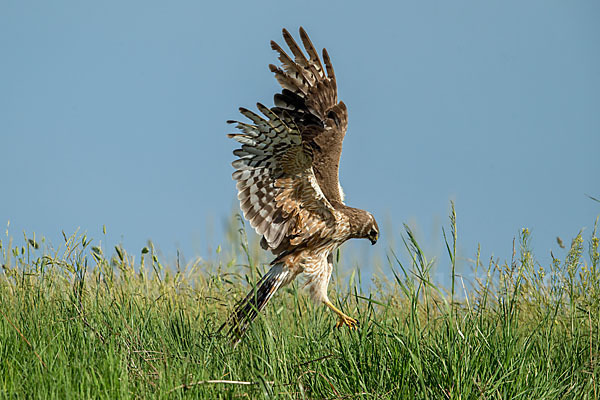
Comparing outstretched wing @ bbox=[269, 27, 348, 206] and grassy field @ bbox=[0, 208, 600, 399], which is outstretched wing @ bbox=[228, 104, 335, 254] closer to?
outstretched wing @ bbox=[269, 27, 348, 206]

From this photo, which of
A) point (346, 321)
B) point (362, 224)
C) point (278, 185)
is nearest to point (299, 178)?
point (278, 185)

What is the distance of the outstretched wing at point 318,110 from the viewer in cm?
668

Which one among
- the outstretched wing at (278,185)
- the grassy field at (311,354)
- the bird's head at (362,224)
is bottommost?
the grassy field at (311,354)

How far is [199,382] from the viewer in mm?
3393

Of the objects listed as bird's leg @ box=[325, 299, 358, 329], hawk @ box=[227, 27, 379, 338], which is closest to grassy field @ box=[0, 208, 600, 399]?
bird's leg @ box=[325, 299, 358, 329]

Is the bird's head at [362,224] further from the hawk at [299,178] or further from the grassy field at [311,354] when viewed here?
the grassy field at [311,354]

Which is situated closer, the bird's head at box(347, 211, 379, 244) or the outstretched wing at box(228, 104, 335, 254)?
the outstretched wing at box(228, 104, 335, 254)

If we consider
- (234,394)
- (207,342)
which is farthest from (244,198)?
(234,394)

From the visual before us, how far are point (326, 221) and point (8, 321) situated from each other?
3.04 metres

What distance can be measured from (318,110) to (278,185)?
3.41 feet

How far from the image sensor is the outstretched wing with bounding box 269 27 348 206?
6680 mm

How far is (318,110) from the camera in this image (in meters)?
6.82

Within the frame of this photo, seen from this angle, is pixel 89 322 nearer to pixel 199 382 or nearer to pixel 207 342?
pixel 207 342

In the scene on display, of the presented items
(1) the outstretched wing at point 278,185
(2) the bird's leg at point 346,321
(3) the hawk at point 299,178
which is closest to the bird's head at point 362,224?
(3) the hawk at point 299,178
